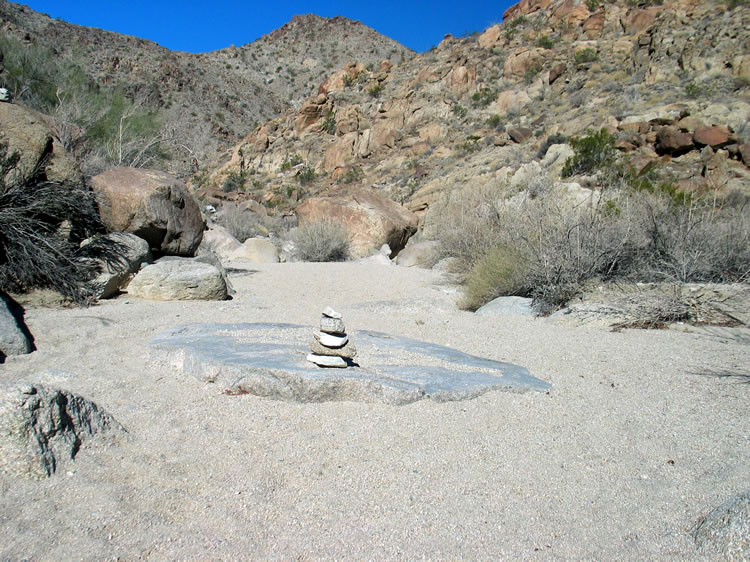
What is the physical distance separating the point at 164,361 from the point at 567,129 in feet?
61.0

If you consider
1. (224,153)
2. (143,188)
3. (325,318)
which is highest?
(224,153)

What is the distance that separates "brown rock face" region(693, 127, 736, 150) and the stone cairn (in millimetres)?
14865

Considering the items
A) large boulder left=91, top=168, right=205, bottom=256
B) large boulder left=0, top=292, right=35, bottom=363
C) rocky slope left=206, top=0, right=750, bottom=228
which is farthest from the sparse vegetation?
large boulder left=0, top=292, right=35, bottom=363

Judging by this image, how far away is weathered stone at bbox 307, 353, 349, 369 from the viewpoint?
317 cm

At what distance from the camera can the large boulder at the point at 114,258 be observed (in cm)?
588

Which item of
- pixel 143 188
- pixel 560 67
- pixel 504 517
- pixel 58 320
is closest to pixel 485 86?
pixel 560 67

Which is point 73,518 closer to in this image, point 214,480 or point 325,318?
point 214,480

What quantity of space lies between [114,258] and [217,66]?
52.9 m

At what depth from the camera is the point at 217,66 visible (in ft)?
→ 173

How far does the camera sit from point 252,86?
171 feet

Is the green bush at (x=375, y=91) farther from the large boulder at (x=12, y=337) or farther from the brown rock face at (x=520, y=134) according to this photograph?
the large boulder at (x=12, y=337)

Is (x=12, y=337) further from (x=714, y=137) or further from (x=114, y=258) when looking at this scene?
(x=714, y=137)

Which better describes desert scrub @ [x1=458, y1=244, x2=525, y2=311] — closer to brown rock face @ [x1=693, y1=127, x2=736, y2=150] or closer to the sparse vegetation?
brown rock face @ [x1=693, y1=127, x2=736, y2=150]

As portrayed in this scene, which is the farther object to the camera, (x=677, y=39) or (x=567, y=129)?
(x=677, y=39)
